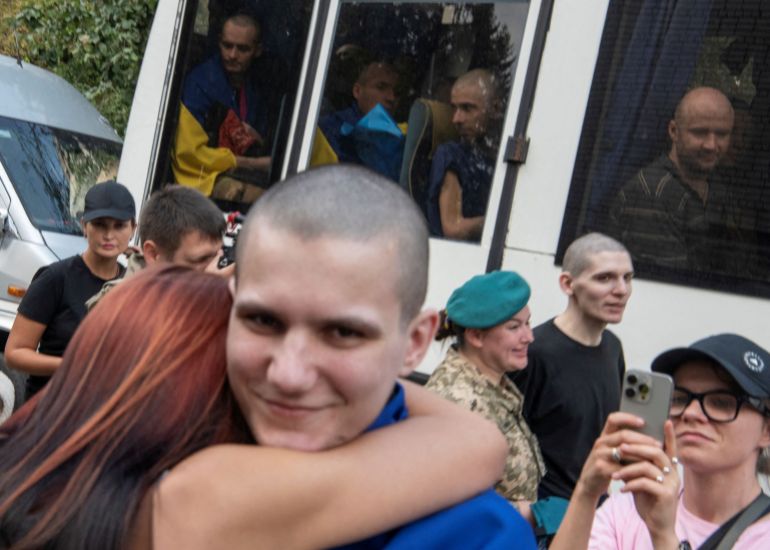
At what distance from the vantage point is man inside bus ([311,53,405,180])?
19.7 ft

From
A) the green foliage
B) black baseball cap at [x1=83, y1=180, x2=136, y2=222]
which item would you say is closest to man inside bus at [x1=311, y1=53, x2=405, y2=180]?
black baseball cap at [x1=83, y1=180, x2=136, y2=222]

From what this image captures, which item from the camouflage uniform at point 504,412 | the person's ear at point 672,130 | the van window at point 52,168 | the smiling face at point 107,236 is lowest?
the van window at point 52,168

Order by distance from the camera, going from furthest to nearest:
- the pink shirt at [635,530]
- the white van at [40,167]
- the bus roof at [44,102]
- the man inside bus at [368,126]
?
the bus roof at [44,102] → the white van at [40,167] → the man inside bus at [368,126] → the pink shirt at [635,530]

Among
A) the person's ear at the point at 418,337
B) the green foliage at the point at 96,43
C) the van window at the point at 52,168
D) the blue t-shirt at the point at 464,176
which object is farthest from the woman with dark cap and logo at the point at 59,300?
the green foliage at the point at 96,43

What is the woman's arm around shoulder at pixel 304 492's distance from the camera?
1635mm

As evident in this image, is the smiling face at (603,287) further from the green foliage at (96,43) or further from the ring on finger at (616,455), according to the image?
the green foliage at (96,43)

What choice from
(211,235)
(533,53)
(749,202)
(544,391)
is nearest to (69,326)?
(211,235)

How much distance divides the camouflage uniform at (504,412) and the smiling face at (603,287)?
2.06 ft

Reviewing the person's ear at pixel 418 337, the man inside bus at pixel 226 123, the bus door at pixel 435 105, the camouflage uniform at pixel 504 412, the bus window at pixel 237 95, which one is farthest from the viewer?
the man inside bus at pixel 226 123

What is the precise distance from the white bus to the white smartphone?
82.1 inches

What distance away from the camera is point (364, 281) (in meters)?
1.66

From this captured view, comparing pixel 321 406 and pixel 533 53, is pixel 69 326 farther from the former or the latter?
pixel 321 406

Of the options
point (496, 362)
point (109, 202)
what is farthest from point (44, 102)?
point (496, 362)

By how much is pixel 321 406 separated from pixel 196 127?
552 cm
